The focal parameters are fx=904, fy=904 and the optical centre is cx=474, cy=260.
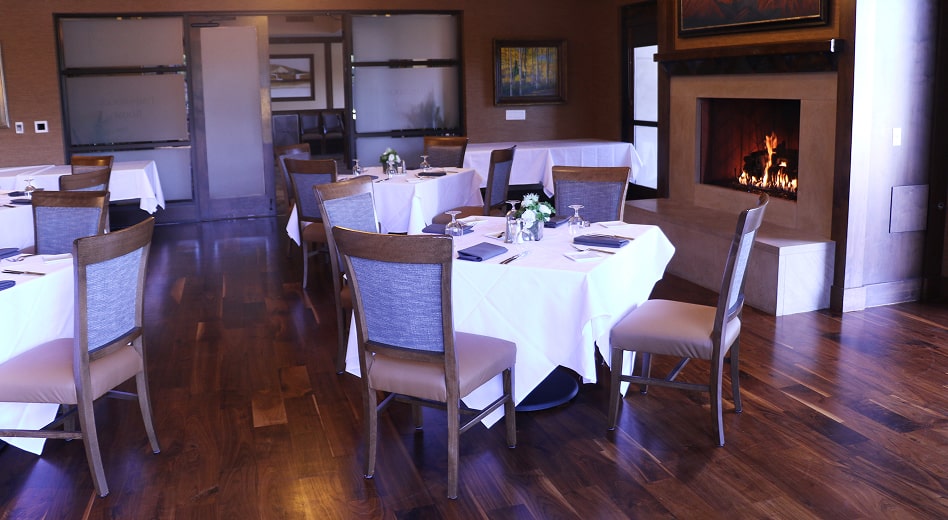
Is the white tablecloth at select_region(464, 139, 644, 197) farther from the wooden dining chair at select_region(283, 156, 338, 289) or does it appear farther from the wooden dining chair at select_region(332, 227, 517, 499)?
the wooden dining chair at select_region(332, 227, 517, 499)

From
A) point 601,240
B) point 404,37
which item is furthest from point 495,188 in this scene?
point 404,37

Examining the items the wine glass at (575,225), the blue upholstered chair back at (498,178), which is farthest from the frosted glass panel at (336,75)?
the wine glass at (575,225)

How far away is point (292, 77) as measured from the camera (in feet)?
50.3

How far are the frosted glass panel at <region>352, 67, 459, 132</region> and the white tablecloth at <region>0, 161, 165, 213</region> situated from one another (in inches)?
95.8

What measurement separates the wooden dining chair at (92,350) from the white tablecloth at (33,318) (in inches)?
3.1

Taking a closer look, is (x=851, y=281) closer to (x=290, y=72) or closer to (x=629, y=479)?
→ (x=629, y=479)

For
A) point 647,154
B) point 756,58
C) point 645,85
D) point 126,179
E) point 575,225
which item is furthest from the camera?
point 647,154

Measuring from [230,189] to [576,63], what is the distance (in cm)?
442

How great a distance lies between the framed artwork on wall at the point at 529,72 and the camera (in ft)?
35.1

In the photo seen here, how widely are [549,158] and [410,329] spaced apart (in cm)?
709

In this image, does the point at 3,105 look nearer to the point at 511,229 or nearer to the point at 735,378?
the point at 511,229

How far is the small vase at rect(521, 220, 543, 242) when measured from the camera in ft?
14.0

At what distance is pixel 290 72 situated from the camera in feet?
50.2

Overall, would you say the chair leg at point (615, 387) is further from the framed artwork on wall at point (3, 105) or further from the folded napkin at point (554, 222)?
the framed artwork on wall at point (3, 105)
